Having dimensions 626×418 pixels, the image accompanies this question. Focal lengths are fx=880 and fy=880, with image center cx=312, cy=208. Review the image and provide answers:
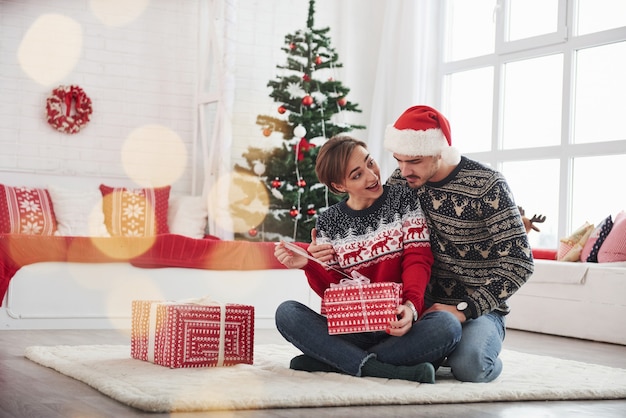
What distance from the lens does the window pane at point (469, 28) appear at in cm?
A: 662

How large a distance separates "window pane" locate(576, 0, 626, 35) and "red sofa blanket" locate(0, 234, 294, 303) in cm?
262

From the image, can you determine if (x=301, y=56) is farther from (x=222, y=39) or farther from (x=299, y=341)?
(x=299, y=341)

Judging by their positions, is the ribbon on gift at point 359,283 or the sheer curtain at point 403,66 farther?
the sheer curtain at point 403,66

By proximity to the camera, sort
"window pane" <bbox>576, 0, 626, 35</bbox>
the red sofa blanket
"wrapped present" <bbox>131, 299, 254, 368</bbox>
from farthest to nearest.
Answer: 1. "window pane" <bbox>576, 0, 626, 35</bbox>
2. the red sofa blanket
3. "wrapped present" <bbox>131, 299, 254, 368</bbox>

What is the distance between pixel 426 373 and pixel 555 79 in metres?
3.96

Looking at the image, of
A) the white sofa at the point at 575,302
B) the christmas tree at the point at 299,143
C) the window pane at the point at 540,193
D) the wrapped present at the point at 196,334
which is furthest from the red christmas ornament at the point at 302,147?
the wrapped present at the point at 196,334

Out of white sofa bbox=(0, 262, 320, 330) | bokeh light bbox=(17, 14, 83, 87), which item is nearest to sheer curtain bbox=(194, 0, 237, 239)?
bokeh light bbox=(17, 14, 83, 87)

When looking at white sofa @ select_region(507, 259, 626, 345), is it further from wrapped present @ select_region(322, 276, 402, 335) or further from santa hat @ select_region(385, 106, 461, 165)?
wrapped present @ select_region(322, 276, 402, 335)

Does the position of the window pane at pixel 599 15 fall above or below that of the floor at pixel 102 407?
above

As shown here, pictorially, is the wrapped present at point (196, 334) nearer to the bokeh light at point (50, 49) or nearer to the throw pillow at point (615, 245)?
the throw pillow at point (615, 245)

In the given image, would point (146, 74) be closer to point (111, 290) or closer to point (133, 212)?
point (133, 212)

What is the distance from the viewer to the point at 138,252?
4551mm

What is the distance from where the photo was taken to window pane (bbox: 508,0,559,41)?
6.07m

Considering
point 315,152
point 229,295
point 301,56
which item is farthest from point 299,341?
point 301,56
